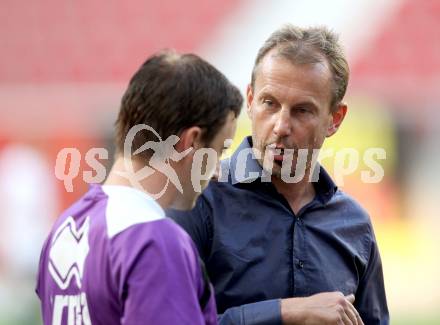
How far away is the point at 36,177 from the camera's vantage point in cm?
617

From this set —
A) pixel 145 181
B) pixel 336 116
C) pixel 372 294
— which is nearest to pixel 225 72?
pixel 336 116

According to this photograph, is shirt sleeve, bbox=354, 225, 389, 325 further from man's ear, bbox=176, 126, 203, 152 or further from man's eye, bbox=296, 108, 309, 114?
man's ear, bbox=176, 126, 203, 152

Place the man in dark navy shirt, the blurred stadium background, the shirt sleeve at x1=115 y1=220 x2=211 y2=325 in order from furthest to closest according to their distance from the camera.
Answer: the blurred stadium background < the man in dark navy shirt < the shirt sleeve at x1=115 y1=220 x2=211 y2=325

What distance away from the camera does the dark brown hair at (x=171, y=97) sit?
1.65m

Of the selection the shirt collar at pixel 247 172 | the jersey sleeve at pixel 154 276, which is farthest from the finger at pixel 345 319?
the jersey sleeve at pixel 154 276

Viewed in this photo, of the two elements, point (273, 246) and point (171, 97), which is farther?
point (273, 246)

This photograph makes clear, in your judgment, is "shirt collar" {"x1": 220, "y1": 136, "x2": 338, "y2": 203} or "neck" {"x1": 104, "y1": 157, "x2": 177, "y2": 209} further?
"shirt collar" {"x1": 220, "y1": 136, "x2": 338, "y2": 203}

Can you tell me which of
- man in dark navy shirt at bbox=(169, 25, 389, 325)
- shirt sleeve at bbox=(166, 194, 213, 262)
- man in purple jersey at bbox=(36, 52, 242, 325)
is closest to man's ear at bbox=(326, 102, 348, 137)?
man in dark navy shirt at bbox=(169, 25, 389, 325)

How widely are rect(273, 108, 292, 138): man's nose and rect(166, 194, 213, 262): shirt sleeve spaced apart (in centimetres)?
28

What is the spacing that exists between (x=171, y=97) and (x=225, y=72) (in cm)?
529

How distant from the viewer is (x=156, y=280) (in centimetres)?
150

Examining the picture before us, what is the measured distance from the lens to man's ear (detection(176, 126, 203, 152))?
1.68m

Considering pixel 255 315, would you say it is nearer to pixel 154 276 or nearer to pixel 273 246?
pixel 273 246

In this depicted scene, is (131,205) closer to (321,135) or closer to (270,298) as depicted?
(270,298)
